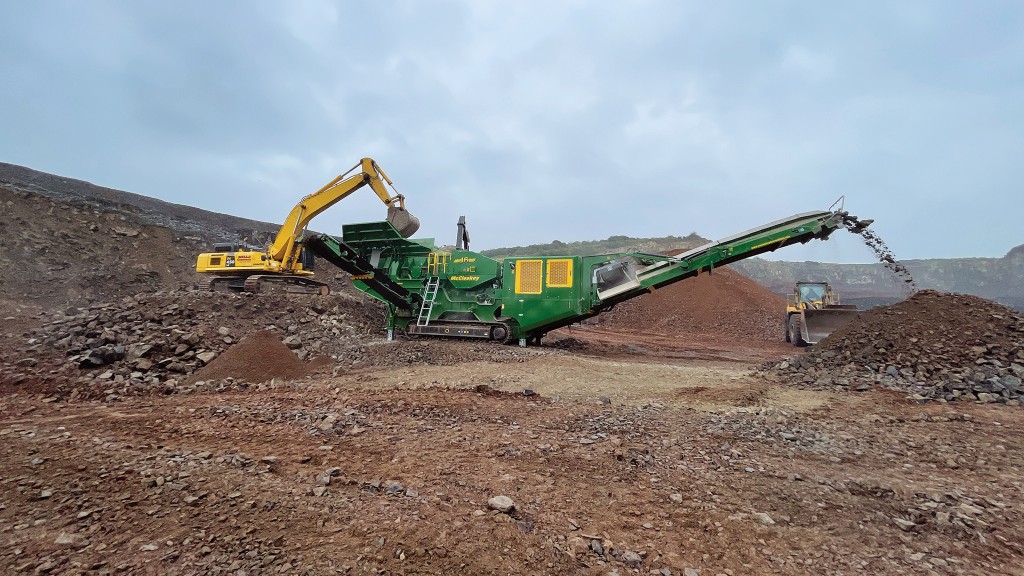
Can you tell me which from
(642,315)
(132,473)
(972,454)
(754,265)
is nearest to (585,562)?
(132,473)

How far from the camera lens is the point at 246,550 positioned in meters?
2.21

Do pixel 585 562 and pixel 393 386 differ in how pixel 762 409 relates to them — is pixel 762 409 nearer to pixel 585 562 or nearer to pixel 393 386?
pixel 585 562

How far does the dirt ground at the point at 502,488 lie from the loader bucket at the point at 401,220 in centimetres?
755

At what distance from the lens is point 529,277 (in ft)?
38.1

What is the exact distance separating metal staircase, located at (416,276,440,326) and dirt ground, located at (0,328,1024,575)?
6.66 metres

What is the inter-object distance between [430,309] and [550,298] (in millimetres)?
3130

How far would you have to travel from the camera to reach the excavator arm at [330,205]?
483 inches

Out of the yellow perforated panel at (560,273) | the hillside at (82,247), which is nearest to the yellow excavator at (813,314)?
the yellow perforated panel at (560,273)

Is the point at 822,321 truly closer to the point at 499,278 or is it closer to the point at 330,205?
the point at 499,278

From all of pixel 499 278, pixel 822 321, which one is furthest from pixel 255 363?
pixel 822 321

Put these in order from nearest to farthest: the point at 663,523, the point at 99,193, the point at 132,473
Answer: the point at 663,523 → the point at 132,473 → the point at 99,193

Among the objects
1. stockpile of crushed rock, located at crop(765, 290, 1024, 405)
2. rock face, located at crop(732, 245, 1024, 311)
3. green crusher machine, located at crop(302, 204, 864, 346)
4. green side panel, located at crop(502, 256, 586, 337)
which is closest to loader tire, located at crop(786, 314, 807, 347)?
green crusher machine, located at crop(302, 204, 864, 346)

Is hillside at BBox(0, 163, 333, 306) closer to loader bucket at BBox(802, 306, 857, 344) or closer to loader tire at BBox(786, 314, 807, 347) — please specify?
loader bucket at BBox(802, 306, 857, 344)

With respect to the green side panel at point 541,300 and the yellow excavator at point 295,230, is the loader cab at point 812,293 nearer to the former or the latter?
the green side panel at point 541,300
